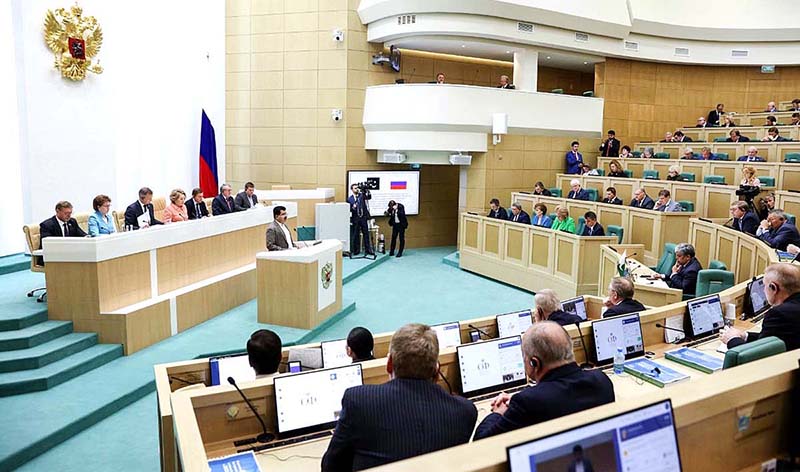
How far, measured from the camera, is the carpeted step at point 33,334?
5371mm

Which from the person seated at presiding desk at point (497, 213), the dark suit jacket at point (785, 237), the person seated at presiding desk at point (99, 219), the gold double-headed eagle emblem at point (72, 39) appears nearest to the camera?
the dark suit jacket at point (785, 237)

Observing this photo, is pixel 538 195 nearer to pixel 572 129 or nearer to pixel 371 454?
pixel 572 129

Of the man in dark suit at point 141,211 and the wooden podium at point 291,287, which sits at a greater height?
the man in dark suit at point 141,211

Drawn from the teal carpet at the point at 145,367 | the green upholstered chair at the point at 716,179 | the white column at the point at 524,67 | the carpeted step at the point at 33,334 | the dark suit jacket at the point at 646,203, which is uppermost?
the white column at the point at 524,67

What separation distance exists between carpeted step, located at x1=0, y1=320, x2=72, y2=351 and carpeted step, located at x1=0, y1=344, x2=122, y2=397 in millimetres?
309

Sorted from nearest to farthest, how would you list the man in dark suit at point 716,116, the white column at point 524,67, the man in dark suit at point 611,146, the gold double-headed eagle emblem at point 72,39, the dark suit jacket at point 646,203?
1. the gold double-headed eagle emblem at point 72,39
2. the dark suit jacket at point 646,203
3. the white column at point 524,67
4. the man in dark suit at point 611,146
5. the man in dark suit at point 716,116

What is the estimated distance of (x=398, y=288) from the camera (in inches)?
394

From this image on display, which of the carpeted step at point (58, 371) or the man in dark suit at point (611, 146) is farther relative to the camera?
the man in dark suit at point (611, 146)

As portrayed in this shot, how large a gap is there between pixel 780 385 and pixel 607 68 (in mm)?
14216

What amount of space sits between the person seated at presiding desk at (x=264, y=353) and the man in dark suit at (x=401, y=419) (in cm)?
116

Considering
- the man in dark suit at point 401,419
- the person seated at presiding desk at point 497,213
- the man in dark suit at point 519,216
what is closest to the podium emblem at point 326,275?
the man in dark suit at point 519,216

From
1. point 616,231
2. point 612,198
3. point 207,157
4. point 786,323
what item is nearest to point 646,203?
point 612,198

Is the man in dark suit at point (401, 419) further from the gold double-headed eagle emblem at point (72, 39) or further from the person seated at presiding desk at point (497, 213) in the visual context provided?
the person seated at presiding desk at point (497, 213)

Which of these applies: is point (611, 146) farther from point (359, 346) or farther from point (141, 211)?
point (359, 346)
